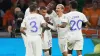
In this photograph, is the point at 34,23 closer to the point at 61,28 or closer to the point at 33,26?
the point at 33,26

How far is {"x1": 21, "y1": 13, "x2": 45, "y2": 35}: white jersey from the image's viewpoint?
1066cm

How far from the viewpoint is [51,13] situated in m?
12.2

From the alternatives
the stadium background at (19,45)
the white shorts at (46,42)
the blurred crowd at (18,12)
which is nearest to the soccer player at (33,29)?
the white shorts at (46,42)

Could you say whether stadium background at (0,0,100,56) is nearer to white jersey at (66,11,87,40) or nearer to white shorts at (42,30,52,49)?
white shorts at (42,30,52,49)

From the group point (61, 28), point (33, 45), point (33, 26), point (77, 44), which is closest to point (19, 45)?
point (61, 28)

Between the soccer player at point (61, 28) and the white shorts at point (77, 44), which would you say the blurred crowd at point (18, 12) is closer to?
the soccer player at point (61, 28)

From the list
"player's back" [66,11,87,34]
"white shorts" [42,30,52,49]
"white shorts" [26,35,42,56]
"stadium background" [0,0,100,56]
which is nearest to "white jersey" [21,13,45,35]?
"white shorts" [26,35,42,56]

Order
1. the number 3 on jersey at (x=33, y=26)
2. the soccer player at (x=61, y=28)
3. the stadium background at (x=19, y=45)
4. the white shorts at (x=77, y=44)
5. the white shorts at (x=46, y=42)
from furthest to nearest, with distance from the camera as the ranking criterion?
the stadium background at (x=19, y=45) < the white shorts at (x=46, y=42) < the soccer player at (x=61, y=28) < the white shorts at (x=77, y=44) < the number 3 on jersey at (x=33, y=26)

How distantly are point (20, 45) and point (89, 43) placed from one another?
2.50m

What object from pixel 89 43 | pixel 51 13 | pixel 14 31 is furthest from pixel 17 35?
pixel 51 13

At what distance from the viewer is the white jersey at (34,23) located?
10656 mm

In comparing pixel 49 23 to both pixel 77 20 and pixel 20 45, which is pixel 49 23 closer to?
pixel 77 20

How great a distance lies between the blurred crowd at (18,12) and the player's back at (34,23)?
5.17 m

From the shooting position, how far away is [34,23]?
35.0 ft
